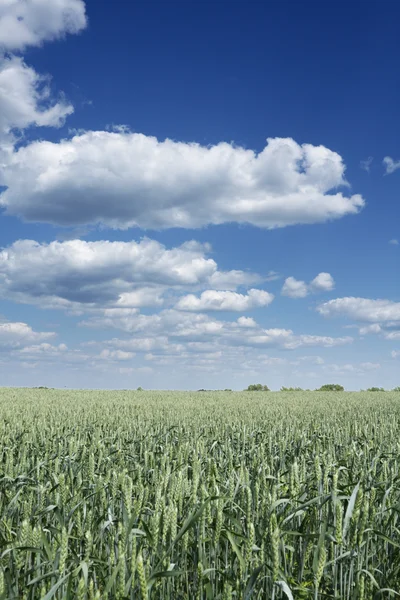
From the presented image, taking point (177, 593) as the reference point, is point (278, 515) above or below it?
above

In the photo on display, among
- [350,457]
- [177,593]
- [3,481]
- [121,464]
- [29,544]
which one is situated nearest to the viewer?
[29,544]

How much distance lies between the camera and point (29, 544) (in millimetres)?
3523

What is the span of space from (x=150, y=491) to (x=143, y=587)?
435cm

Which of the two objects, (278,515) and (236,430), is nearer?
(278,515)

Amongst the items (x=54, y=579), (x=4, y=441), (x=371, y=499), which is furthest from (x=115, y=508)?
(x=4, y=441)

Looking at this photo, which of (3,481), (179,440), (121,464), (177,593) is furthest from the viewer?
(179,440)

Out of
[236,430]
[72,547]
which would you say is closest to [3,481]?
[72,547]

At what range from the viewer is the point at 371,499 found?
189 inches

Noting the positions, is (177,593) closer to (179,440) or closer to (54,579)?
(54,579)

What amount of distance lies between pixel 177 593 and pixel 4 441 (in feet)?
27.0

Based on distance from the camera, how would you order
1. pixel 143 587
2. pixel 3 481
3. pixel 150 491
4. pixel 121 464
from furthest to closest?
pixel 121 464, pixel 3 481, pixel 150 491, pixel 143 587

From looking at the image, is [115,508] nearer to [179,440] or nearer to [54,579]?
[54,579]

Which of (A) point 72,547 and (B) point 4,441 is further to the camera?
(B) point 4,441

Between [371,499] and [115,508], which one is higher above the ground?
[371,499]
